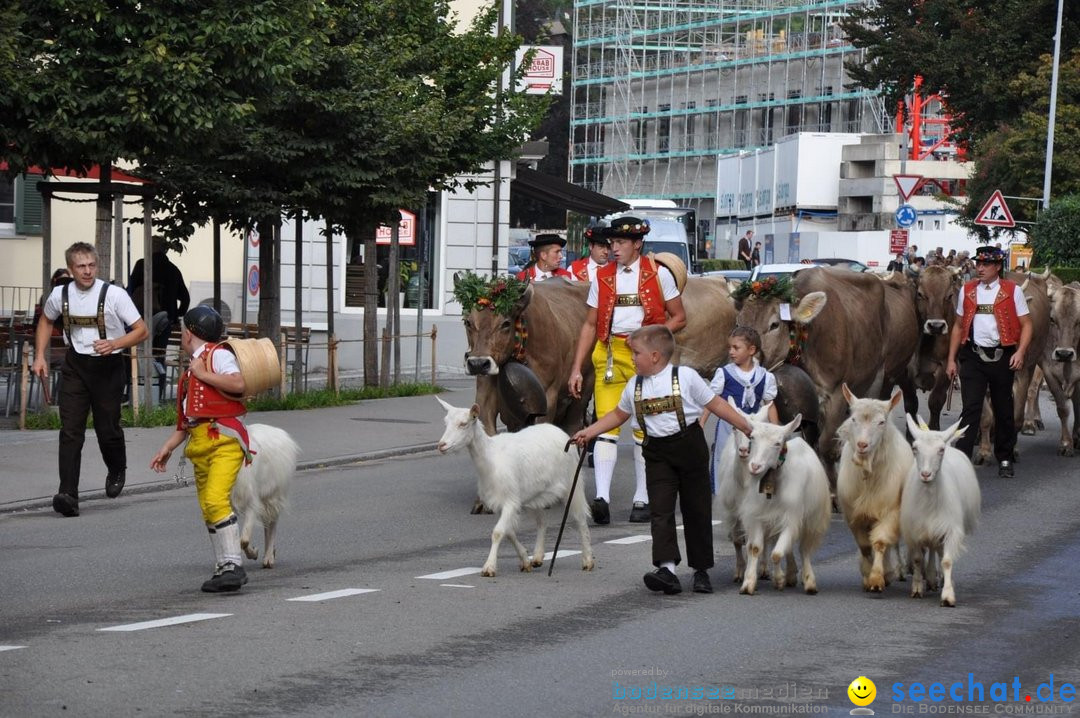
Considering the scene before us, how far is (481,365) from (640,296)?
1.65m

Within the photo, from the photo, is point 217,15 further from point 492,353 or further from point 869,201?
point 869,201

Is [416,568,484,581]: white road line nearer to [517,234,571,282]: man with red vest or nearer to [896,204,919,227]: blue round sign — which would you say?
[517,234,571,282]: man with red vest

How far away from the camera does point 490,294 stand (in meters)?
14.0

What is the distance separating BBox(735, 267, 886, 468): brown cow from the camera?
13.8 m

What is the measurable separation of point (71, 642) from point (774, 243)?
202 feet

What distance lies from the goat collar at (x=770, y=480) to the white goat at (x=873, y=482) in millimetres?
542

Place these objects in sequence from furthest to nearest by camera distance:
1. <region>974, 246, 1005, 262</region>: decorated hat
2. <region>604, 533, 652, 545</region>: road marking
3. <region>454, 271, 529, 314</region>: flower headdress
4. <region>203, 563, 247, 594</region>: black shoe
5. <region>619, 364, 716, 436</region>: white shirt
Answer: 1. <region>974, 246, 1005, 262</region>: decorated hat
2. <region>454, 271, 529, 314</region>: flower headdress
3. <region>604, 533, 652, 545</region>: road marking
4. <region>619, 364, 716, 436</region>: white shirt
5. <region>203, 563, 247, 594</region>: black shoe

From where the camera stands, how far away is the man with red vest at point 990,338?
16.4 meters

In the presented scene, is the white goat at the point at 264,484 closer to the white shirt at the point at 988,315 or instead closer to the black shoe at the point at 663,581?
the black shoe at the point at 663,581

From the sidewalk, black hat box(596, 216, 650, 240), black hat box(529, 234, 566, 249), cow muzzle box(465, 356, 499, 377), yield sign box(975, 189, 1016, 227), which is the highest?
yield sign box(975, 189, 1016, 227)

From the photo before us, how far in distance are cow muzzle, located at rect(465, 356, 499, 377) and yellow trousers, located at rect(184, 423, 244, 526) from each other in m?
3.64

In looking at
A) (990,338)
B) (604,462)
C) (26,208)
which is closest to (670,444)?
(604,462)

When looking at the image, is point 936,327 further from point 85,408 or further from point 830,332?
point 85,408

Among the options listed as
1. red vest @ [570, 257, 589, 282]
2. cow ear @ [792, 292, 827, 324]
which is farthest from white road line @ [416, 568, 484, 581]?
red vest @ [570, 257, 589, 282]
